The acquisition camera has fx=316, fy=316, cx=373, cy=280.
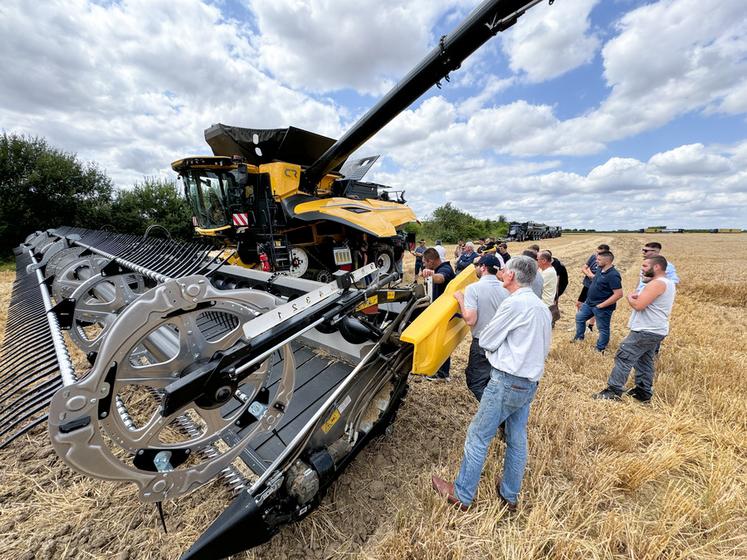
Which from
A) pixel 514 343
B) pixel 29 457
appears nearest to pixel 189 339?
pixel 514 343

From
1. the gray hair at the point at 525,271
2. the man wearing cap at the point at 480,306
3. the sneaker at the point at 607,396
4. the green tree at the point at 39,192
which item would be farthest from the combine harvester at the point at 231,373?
the green tree at the point at 39,192

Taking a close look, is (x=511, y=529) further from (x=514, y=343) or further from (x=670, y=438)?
(x=670, y=438)

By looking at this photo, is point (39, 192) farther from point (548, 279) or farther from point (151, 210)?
point (548, 279)

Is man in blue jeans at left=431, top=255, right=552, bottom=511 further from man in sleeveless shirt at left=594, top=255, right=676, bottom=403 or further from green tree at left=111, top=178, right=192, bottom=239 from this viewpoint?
green tree at left=111, top=178, right=192, bottom=239

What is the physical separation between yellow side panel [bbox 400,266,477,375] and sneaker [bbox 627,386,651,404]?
211 cm

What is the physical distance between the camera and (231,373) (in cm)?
132

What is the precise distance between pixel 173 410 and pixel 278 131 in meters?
6.45

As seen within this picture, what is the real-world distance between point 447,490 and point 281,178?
5806 millimetres

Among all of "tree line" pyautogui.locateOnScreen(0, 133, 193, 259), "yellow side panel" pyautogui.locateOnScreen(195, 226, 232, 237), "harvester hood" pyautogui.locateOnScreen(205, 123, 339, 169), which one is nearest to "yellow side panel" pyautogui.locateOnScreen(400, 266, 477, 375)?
"yellow side panel" pyautogui.locateOnScreen(195, 226, 232, 237)

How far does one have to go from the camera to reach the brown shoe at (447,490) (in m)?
1.91

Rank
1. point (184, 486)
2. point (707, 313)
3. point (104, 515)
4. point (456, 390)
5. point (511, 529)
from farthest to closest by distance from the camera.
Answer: point (707, 313), point (456, 390), point (104, 515), point (511, 529), point (184, 486)

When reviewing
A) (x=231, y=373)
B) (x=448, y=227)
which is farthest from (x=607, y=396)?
(x=448, y=227)

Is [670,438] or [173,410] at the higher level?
[173,410]

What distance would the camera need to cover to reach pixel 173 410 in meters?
1.21
